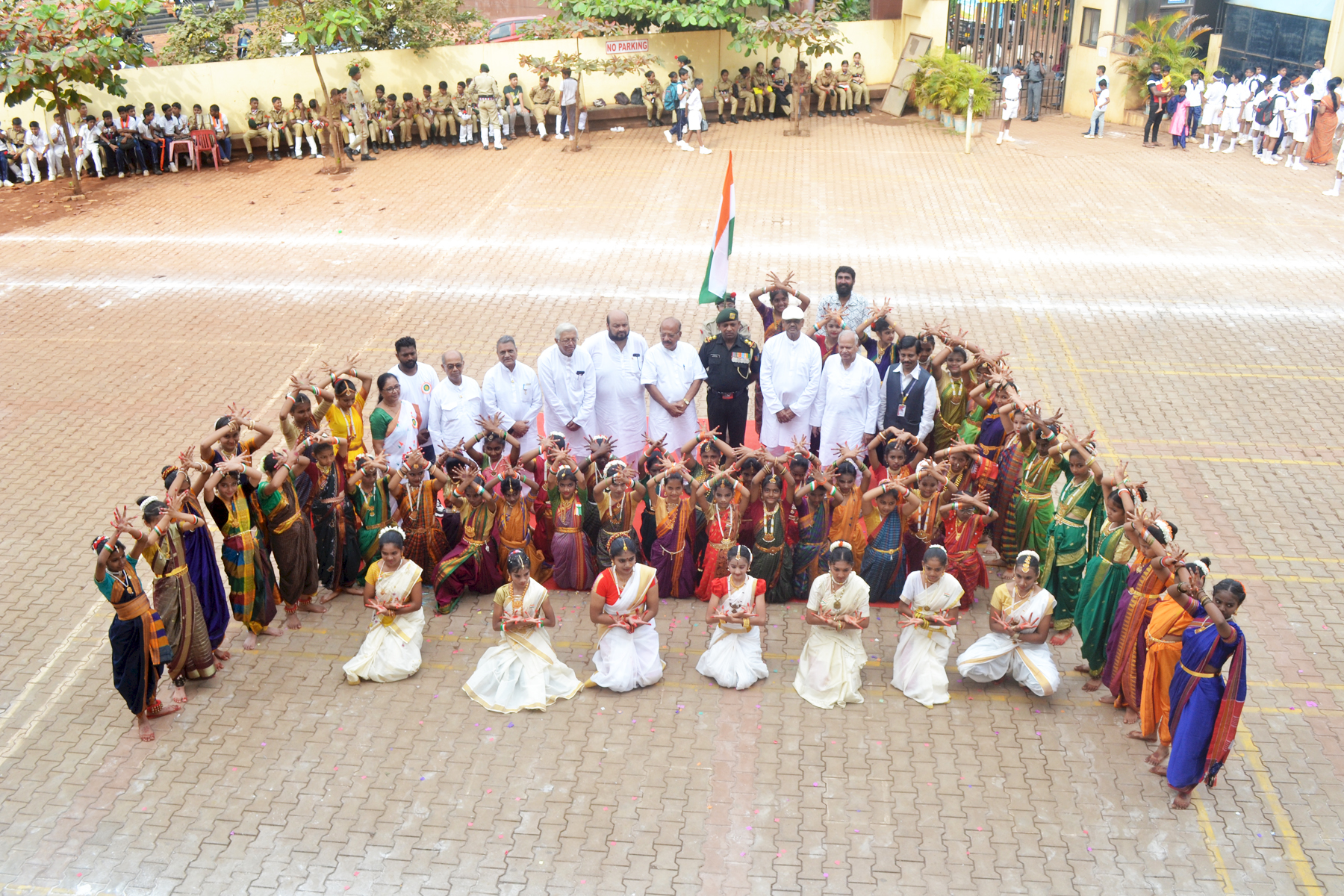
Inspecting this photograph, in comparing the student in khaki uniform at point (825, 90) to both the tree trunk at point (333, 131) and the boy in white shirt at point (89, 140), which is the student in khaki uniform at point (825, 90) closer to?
the tree trunk at point (333, 131)

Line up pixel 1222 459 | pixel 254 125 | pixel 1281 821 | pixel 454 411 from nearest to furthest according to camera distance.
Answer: pixel 1281 821 → pixel 454 411 → pixel 1222 459 → pixel 254 125

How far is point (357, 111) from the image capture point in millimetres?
20984

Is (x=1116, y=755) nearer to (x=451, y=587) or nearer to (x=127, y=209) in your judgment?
(x=451, y=587)

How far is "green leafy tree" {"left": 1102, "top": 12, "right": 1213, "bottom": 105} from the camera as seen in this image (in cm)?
2153

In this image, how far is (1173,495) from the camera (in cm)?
1025

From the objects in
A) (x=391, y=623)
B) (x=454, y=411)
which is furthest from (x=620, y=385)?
(x=391, y=623)

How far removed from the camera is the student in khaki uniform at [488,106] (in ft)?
70.3

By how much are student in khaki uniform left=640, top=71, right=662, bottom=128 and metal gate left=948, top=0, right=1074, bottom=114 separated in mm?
6955

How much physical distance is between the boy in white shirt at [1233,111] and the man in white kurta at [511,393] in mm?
17067

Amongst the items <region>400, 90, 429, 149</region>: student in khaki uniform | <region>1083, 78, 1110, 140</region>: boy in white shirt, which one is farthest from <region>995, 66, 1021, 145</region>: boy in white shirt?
<region>400, 90, 429, 149</region>: student in khaki uniform

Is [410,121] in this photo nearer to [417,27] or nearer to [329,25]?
[417,27]

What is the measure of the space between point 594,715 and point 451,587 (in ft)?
6.13

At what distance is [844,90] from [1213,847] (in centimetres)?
1984

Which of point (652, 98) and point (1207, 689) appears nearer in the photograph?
point (1207, 689)
